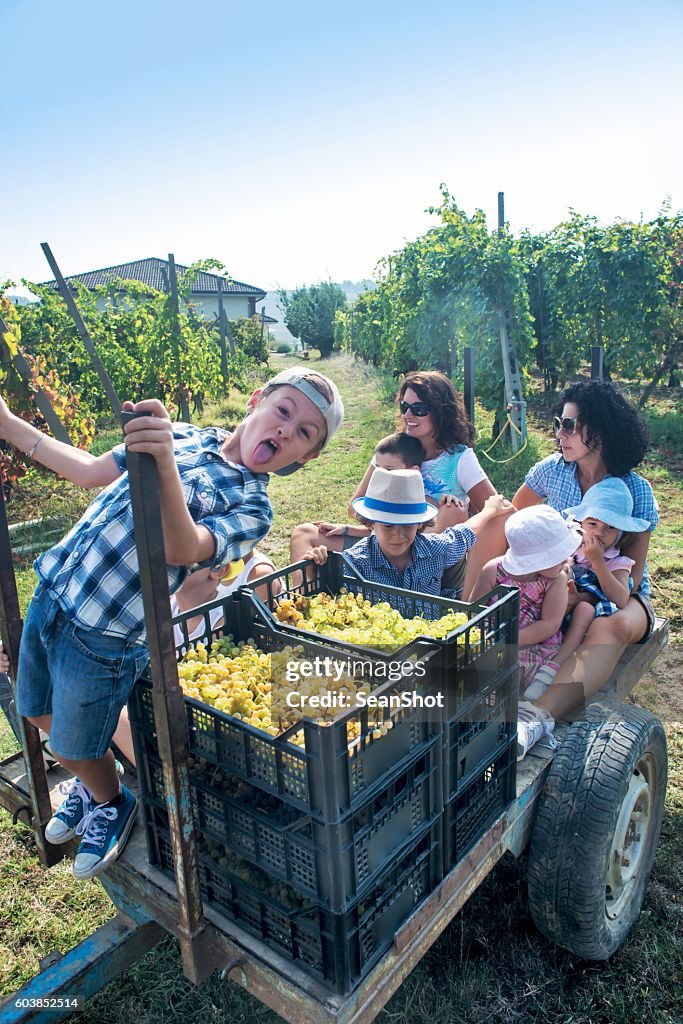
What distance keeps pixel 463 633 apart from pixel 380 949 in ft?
2.35

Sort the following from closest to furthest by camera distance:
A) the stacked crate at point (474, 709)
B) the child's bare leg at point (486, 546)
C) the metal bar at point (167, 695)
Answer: the metal bar at point (167, 695), the stacked crate at point (474, 709), the child's bare leg at point (486, 546)

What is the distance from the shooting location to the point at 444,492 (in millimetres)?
3902

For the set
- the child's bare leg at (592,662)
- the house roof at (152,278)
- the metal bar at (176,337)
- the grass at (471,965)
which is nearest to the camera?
the grass at (471,965)

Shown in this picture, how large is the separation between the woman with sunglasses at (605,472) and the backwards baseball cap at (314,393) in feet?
4.48

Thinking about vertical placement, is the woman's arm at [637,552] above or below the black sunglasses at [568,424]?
below

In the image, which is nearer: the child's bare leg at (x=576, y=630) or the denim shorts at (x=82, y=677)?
the denim shorts at (x=82, y=677)

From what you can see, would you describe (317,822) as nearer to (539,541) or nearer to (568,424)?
(539,541)

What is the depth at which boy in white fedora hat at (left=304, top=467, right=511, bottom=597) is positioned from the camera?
9.20 feet

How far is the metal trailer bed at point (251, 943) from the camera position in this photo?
4.77 feet

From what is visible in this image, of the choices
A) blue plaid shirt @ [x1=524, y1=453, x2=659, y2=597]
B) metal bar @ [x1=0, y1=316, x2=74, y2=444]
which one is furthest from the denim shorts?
metal bar @ [x1=0, y1=316, x2=74, y2=444]

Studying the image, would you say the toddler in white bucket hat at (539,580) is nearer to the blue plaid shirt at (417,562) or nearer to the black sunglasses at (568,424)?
the blue plaid shirt at (417,562)

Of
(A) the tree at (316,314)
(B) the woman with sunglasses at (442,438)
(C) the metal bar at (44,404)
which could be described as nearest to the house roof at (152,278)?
(A) the tree at (316,314)

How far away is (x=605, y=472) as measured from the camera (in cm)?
333

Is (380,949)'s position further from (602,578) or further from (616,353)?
(616,353)
